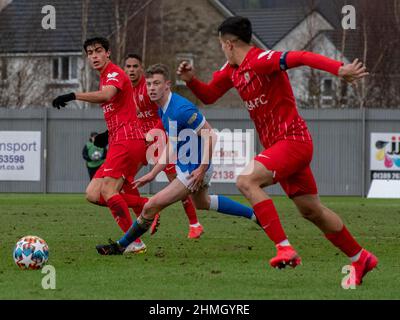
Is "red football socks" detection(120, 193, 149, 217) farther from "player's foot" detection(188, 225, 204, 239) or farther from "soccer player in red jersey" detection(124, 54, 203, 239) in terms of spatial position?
"player's foot" detection(188, 225, 204, 239)

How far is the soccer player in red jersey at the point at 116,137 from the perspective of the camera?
43.0 feet

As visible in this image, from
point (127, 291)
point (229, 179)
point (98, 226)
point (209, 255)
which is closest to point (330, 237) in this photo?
point (127, 291)

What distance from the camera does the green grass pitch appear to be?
29.4ft

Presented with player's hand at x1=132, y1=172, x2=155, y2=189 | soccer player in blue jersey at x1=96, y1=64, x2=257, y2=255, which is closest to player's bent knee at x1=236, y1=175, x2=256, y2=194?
soccer player in blue jersey at x1=96, y1=64, x2=257, y2=255

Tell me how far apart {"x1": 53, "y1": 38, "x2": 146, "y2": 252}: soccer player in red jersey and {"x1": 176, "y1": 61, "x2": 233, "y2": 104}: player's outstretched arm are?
7.54 feet

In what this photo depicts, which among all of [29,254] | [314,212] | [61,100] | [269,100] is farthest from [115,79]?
[314,212]

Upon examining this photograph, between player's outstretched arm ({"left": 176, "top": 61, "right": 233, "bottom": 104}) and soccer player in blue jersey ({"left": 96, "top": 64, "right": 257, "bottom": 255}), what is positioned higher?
player's outstretched arm ({"left": 176, "top": 61, "right": 233, "bottom": 104})

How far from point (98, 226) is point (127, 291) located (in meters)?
8.60

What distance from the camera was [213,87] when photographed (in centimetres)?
1072

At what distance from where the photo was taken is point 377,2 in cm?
4984

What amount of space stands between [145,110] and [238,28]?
5.28 meters

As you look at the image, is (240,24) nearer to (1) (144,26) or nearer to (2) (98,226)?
(2) (98,226)

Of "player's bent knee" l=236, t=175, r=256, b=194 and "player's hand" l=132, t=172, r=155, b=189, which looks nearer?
"player's bent knee" l=236, t=175, r=256, b=194

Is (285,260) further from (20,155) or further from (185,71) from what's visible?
(20,155)
